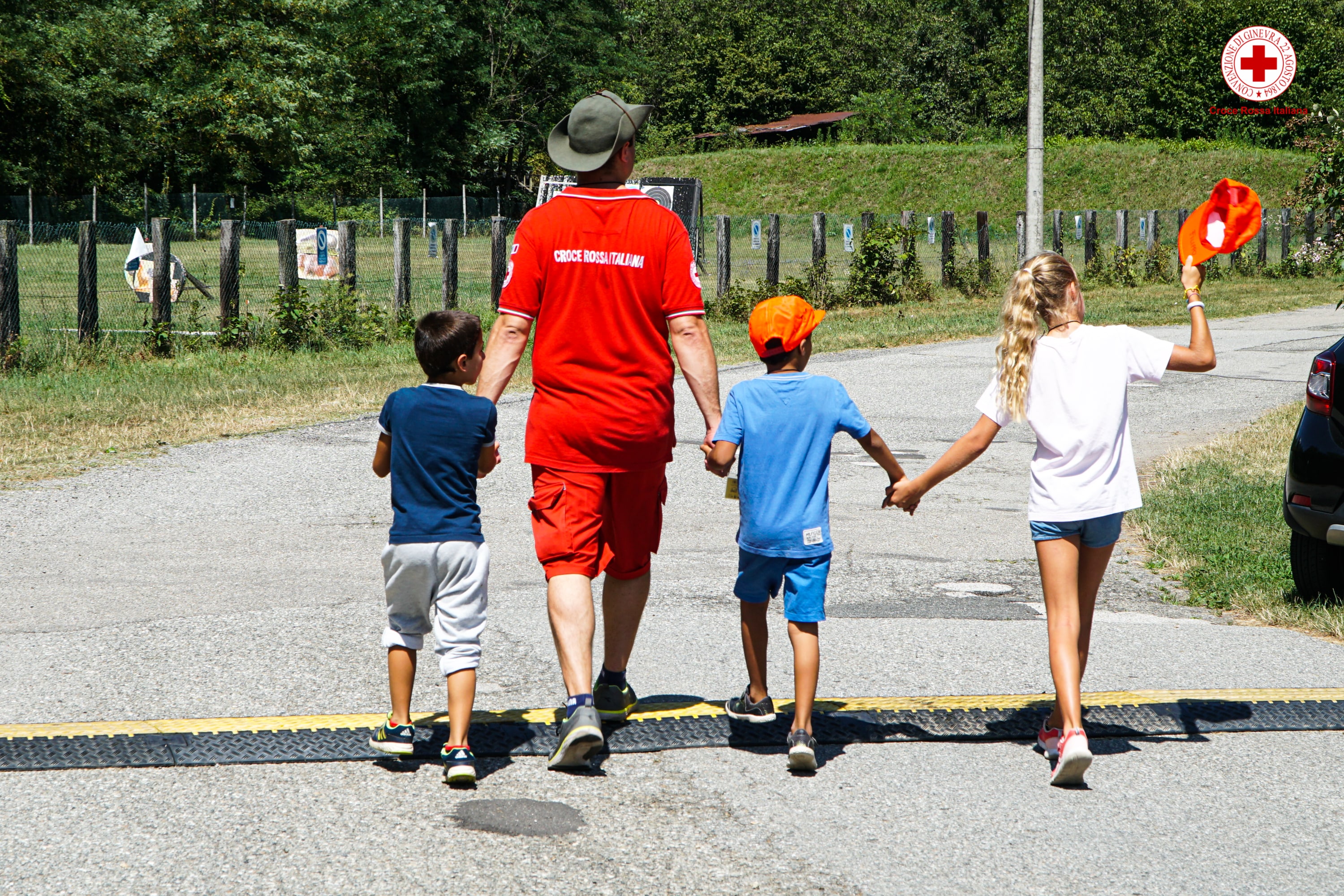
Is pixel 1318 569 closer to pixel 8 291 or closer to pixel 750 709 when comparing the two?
pixel 750 709

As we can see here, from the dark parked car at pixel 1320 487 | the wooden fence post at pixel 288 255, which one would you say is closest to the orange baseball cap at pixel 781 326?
the dark parked car at pixel 1320 487

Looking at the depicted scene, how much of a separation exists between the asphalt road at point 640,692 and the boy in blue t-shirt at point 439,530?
0.82 feet

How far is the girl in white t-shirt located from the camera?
3.95 meters

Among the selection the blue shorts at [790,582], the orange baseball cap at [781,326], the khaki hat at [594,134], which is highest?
the khaki hat at [594,134]

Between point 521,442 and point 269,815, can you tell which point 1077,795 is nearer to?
point 269,815

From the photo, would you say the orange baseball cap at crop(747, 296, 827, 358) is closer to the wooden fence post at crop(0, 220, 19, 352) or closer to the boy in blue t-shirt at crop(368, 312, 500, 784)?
the boy in blue t-shirt at crop(368, 312, 500, 784)

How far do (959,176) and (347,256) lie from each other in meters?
46.2

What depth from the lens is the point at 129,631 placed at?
208 inches

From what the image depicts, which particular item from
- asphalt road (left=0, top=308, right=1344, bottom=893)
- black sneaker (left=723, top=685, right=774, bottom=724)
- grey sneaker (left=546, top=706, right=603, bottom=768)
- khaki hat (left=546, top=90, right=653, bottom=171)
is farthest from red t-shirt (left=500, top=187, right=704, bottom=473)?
asphalt road (left=0, top=308, right=1344, bottom=893)

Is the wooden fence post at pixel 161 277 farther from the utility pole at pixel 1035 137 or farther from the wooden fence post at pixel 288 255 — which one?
the utility pole at pixel 1035 137

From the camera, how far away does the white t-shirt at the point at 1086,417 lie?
3947 mm

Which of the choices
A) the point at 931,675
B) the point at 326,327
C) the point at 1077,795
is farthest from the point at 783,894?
the point at 326,327

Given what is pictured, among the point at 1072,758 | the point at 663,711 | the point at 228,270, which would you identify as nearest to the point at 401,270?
the point at 228,270

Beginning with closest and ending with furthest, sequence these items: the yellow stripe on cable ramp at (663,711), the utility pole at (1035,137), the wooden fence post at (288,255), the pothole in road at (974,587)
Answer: the yellow stripe on cable ramp at (663,711) < the pothole in road at (974,587) < the wooden fence post at (288,255) < the utility pole at (1035,137)
